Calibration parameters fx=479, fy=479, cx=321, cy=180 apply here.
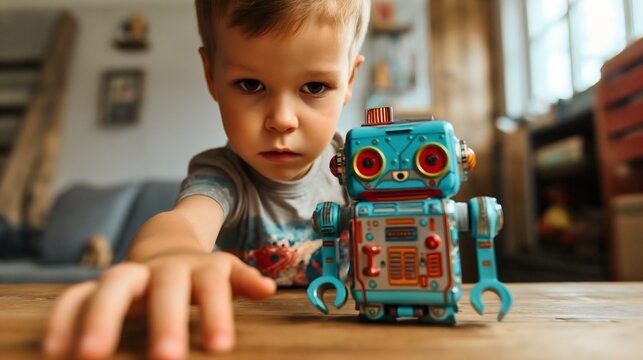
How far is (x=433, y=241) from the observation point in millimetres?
386

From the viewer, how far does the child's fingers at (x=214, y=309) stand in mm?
289

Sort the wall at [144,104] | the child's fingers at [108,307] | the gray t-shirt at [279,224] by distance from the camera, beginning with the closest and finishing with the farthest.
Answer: the child's fingers at [108,307] → the gray t-shirt at [279,224] → the wall at [144,104]

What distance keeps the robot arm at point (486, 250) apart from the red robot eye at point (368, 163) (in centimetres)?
9

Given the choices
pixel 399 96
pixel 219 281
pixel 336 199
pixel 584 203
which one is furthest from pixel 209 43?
pixel 399 96

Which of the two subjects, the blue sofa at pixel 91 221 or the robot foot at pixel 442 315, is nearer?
the robot foot at pixel 442 315

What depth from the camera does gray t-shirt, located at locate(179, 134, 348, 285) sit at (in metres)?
0.70

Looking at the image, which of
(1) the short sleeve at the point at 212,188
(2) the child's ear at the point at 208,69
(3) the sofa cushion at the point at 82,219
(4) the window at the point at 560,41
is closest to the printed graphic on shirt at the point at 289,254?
(1) the short sleeve at the point at 212,188

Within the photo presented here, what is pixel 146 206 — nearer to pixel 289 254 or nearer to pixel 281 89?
pixel 289 254

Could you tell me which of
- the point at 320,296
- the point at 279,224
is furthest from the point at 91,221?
the point at 320,296

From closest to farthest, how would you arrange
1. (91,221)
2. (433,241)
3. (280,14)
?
1. (433,241)
2. (280,14)
3. (91,221)

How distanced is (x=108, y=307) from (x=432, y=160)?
0.26m

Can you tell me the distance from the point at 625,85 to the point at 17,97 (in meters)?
3.34

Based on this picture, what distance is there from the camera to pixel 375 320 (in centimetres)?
40

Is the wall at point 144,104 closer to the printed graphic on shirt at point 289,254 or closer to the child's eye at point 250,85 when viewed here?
the printed graphic on shirt at point 289,254
